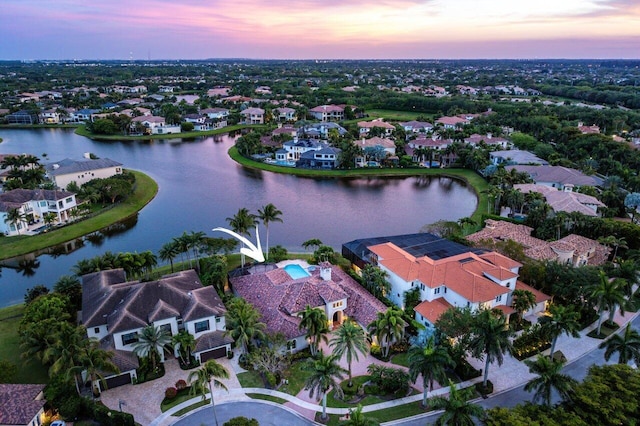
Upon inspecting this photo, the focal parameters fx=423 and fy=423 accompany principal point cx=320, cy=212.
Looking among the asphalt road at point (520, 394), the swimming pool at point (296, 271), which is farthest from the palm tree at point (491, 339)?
the swimming pool at point (296, 271)

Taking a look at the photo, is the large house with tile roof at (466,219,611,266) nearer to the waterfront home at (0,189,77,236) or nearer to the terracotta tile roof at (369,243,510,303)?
the terracotta tile roof at (369,243,510,303)

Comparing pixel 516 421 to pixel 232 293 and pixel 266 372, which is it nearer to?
pixel 266 372

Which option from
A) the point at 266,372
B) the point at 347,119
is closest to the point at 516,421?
the point at 266,372

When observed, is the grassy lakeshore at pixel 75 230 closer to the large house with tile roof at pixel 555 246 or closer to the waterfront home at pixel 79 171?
the waterfront home at pixel 79 171

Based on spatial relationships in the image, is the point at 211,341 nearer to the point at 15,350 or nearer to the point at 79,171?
the point at 15,350

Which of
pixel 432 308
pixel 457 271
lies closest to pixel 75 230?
pixel 432 308
